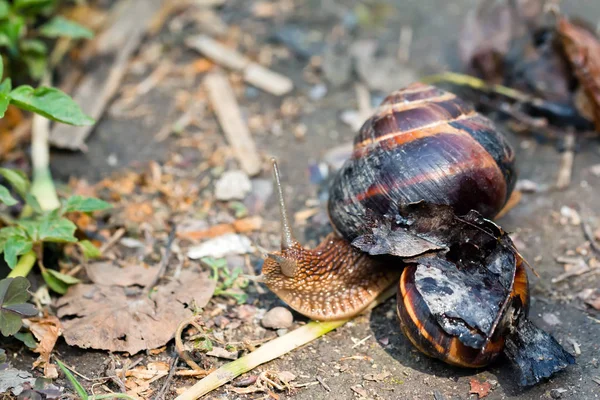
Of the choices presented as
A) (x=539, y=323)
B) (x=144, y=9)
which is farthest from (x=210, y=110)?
(x=539, y=323)

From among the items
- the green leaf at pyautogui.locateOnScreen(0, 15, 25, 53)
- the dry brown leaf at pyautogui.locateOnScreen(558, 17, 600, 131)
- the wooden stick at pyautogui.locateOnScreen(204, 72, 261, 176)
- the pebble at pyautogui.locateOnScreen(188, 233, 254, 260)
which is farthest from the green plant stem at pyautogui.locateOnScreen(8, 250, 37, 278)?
the dry brown leaf at pyautogui.locateOnScreen(558, 17, 600, 131)

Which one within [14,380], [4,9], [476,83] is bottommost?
[14,380]

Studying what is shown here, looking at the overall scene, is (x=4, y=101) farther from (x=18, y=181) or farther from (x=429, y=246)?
(x=429, y=246)

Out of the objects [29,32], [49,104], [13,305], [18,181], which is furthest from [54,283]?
[29,32]

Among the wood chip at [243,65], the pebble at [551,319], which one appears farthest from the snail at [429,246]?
the wood chip at [243,65]

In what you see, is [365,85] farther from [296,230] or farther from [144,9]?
[144,9]

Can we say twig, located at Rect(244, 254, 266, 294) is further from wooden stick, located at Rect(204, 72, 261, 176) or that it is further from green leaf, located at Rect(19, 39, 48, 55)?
green leaf, located at Rect(19, 39, 48, 55)

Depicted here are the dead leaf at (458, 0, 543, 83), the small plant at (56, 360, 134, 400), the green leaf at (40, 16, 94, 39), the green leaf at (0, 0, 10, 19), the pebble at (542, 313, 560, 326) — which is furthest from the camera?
the dead leaf at (458, 0, 543, 83)
